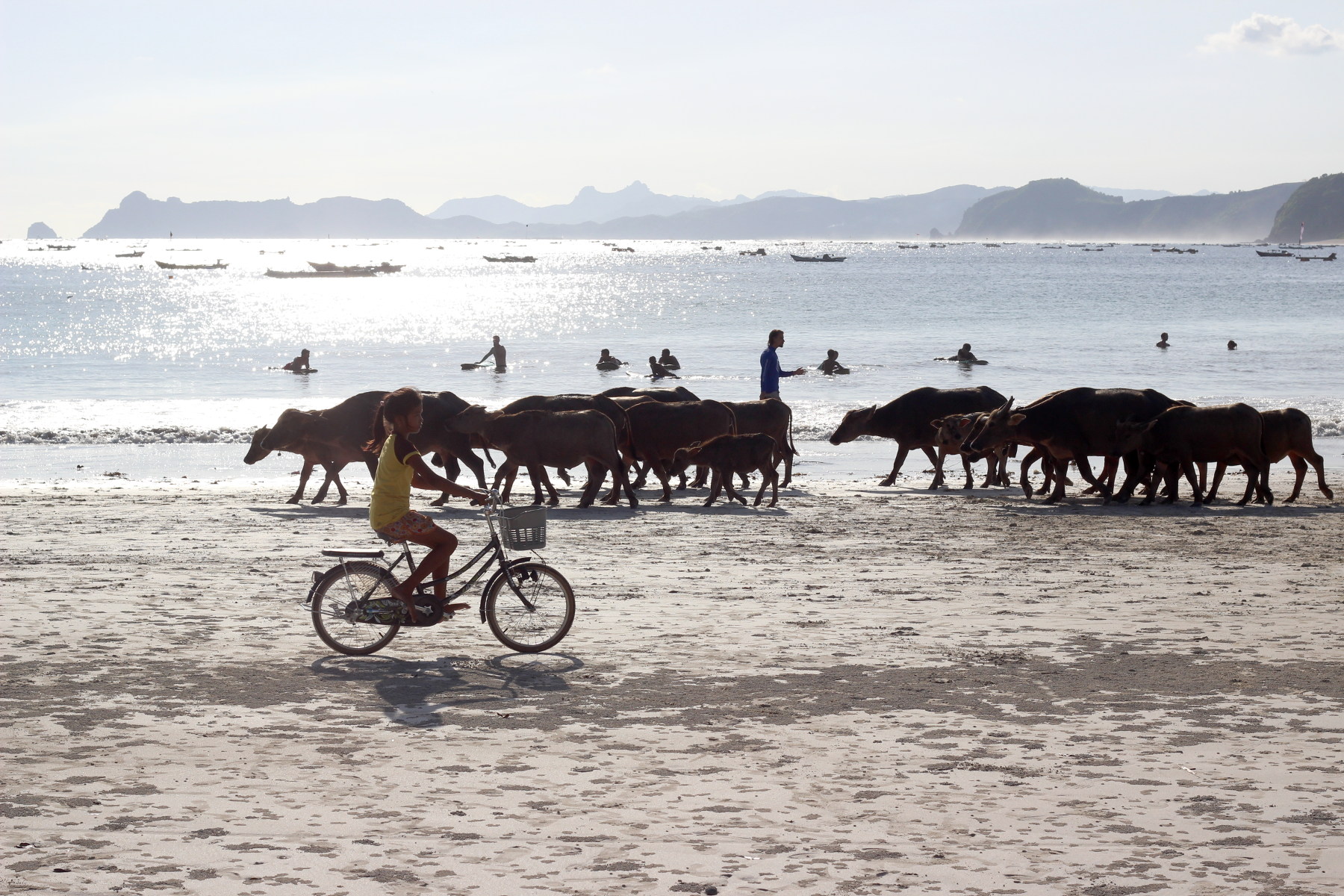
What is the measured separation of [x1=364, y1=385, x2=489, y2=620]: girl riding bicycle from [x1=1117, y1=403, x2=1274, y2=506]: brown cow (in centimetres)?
1182

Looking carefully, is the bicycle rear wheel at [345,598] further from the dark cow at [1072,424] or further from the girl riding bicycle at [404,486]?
the dark cow at [1072,424]

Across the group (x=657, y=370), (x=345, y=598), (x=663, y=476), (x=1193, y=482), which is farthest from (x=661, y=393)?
(x=657, y=370)

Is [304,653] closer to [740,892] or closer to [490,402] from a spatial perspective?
[740,892]

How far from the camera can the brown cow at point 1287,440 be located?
1875cm

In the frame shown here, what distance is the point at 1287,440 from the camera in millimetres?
18766

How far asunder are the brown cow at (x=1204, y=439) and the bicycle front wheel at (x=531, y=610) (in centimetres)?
1119

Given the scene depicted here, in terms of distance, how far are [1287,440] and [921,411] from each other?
532 centimetres

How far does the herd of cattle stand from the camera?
1797 centimetres

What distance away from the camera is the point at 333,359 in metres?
60.0

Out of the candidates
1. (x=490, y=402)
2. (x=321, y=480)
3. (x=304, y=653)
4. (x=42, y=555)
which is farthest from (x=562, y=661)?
(x=490, y=402)

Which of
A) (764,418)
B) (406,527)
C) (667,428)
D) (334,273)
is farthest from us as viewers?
Result: (334,273)

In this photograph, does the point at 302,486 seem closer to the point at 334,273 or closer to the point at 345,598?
the point at 345,598

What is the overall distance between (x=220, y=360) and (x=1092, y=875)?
56.2 m

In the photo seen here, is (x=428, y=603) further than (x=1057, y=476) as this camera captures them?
No
